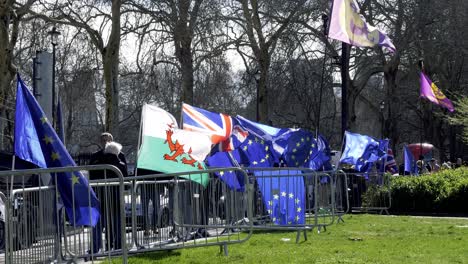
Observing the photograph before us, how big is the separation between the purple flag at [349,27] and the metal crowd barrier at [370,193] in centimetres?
360

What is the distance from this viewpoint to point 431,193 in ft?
69.2

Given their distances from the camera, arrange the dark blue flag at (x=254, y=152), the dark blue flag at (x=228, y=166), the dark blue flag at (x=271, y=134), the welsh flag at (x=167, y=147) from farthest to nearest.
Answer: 1. the dark blue flag at (x=271, y=134)
2. the dark blue flag at (x=254, y=152)
3. the dark blue flag at (x=228, y=166)
4. the welsh flag at (x=167, y=147)

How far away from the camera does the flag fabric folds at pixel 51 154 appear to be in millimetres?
6723

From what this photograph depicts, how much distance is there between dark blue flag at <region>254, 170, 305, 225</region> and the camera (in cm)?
1117

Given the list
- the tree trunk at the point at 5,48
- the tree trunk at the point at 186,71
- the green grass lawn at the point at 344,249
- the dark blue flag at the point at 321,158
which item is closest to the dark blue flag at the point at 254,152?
the green grass lawn at the point at 344,249

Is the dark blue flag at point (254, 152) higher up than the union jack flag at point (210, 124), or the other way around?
the union jack flag at point (210, 124)

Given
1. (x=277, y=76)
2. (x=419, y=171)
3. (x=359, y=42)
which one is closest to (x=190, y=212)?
(x=359, y=42)

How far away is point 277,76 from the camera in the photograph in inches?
1385

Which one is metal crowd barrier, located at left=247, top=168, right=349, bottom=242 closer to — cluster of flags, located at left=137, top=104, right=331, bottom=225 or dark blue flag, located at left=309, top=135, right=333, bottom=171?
cluster of flags, located at left=137, top=104, right=331, bottom=225

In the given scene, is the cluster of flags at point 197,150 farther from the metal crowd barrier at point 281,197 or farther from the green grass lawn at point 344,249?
the green grass lawn at point 344,249

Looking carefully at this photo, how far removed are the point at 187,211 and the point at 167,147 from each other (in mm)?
847

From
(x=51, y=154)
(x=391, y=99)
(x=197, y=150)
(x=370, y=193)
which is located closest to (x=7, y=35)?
(x=370, y=193)

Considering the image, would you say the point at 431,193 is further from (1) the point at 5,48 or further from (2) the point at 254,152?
(1) the point at 5,48

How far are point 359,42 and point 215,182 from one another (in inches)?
470
